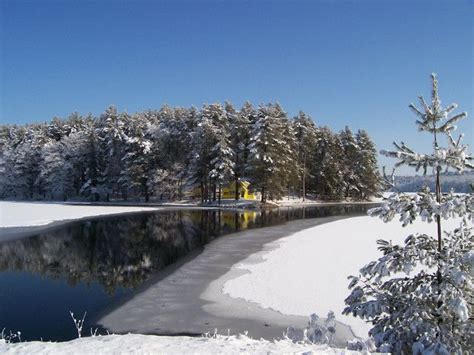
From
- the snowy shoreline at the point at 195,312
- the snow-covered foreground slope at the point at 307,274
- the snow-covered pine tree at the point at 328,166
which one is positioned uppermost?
the snow-covered pine tree at the point at 328,166

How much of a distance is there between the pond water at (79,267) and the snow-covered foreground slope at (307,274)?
15.4 ft

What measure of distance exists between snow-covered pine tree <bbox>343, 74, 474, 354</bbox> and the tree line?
51.1m

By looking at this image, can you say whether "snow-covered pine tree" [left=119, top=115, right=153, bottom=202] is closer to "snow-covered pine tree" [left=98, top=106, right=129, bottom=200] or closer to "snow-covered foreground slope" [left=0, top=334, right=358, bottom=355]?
"snow-covered pine tree" [left=98, top=106, right=129, bottom=200]

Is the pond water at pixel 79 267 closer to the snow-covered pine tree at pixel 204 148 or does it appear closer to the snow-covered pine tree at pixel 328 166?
the snow-covered pine tree at pixel 204 148

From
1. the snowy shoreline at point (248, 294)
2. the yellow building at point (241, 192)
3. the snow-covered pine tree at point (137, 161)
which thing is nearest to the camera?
the snowy shoreline at point (248, 294)

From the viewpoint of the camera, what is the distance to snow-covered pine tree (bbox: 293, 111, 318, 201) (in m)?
70.2

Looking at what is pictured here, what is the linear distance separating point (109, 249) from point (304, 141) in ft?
168

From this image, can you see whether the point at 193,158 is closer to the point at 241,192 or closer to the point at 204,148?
the point at 204,148

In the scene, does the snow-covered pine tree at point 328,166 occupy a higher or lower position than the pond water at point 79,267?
higher

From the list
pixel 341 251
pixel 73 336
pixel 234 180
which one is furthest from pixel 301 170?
pixel 73 336

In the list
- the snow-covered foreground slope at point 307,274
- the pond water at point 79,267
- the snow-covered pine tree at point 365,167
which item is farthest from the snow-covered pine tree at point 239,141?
the snow-covered foreground slope at point 307,274

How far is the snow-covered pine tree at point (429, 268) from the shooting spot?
18.7ft

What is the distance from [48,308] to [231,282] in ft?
21.6

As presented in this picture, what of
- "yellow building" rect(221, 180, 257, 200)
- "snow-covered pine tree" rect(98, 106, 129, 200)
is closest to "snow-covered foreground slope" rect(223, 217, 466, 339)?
"yellow building" rect(221, 180, 257, 200)
